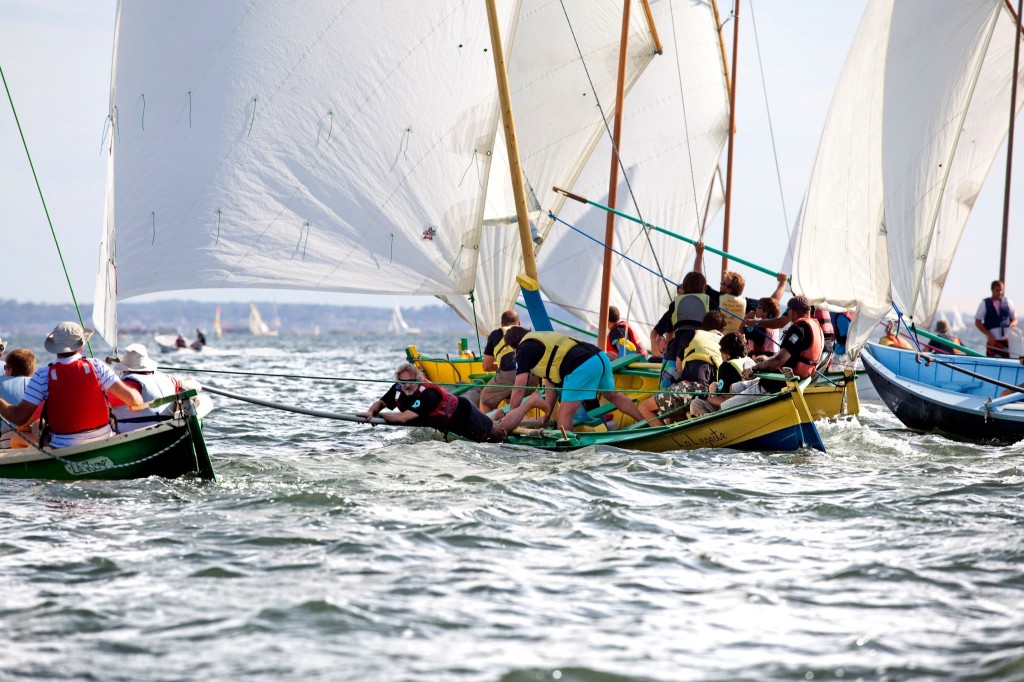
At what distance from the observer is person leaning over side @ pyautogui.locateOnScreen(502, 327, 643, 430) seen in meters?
12.5

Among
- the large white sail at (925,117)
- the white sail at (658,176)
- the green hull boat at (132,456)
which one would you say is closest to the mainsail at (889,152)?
the large white sail at (925,117)

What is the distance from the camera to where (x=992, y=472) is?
11.4m

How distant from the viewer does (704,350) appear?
42.1 ft

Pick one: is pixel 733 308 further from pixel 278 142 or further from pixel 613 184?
pixel 278 142

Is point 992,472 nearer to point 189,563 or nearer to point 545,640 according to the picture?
point 545,640

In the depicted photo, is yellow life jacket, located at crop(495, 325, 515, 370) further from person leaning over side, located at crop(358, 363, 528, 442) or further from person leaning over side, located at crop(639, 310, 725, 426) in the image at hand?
person leaning over side, located at crop(639, 310, 725, 426)

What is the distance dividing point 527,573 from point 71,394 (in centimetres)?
475

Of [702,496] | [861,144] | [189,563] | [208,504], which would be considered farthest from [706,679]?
[861,144]

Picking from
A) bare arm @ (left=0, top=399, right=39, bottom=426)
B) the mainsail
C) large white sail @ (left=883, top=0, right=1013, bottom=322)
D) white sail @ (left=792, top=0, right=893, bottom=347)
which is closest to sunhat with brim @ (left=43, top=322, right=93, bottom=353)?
bare arm @ (left=0, top=399, right=39, bottom=426)

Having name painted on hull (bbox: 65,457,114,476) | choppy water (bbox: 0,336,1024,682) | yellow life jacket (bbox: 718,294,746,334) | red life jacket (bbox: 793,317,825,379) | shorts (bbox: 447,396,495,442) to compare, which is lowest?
choppy water (bbox: 0,336,1024,682)

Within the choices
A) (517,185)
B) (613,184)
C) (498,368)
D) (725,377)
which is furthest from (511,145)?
(725,377)

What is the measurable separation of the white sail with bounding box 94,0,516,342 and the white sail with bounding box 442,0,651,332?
5.40 meters

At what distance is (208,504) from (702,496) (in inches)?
160

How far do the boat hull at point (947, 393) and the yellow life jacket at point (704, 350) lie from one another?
10.7 feet
